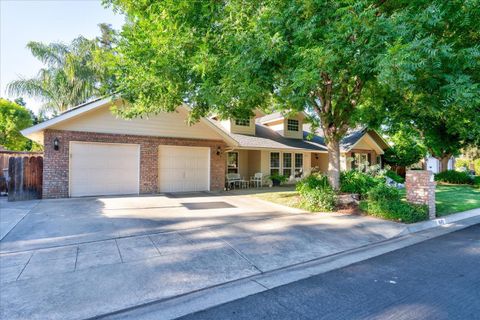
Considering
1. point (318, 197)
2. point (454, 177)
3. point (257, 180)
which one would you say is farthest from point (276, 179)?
point (454, 177)

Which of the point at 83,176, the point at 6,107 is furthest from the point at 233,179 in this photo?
the point at 6,107

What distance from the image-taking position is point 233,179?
16.2 meters

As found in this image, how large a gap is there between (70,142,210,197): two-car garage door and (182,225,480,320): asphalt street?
10.1 metres

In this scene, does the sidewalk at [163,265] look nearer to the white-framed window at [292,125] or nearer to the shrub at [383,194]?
the shrub at [383,194]

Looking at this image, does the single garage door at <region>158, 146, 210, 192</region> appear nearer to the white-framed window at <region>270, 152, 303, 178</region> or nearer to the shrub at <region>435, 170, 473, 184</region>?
the white-framed window at <region>270, 152, 303, 178</region>

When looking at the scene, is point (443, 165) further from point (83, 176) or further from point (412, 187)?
point (83, 176)

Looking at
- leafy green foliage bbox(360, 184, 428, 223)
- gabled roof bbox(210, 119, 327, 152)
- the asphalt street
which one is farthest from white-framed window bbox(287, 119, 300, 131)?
the asphalt street

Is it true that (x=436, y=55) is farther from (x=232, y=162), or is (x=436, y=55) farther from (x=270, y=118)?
(x=270, y=118)

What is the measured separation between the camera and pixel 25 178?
10625 mm

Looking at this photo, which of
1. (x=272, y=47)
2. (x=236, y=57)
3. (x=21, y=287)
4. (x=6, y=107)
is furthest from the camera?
(x=6, y=107)

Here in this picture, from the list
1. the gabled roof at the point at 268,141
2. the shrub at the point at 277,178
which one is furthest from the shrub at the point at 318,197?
the shrub at the point at 277,178

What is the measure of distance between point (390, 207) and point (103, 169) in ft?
37.0

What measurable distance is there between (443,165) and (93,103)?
994 inches

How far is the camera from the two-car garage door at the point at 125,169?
11391mm
